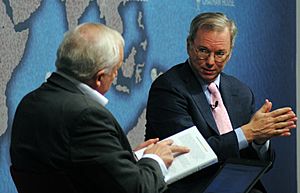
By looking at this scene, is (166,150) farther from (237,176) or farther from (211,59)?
(211,59)

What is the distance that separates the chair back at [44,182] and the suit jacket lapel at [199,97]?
41.3 inches

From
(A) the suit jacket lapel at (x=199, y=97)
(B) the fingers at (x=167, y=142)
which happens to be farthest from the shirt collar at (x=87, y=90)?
(A) the suit jacket lapel at (x=199, y=97)

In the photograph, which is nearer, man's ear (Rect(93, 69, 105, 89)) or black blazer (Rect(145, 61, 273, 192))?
man's ear (Rect(93, 69, 105, 89))

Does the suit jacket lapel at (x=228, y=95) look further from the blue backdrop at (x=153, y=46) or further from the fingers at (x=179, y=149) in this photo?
the blue backdrop at (x=153, y=46)

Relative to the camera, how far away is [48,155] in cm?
214

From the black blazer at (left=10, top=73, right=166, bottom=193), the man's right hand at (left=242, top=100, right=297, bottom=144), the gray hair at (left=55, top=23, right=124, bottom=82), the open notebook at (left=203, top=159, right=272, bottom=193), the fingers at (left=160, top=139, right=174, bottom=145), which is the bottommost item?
the open notebook at (left=203, top=159, right=272, bottom=193)

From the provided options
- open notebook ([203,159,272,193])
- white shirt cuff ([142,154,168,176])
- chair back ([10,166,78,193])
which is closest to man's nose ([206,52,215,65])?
open notebook ([203,159,272,193])

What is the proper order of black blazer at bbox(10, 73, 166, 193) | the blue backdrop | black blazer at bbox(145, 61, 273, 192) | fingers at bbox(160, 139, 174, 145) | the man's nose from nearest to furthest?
black blazer at bbox(10, 73, 166, 193), fingers at bbox(160, 139, 174, 145), black blazer at bbox(145, 61, 273, 192), the man's nose, the blue backdrop

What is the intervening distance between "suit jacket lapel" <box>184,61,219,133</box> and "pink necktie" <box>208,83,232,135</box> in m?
0.04

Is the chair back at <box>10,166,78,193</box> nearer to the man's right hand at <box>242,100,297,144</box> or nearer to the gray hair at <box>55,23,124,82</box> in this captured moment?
the gray hair at <box>55,23,124,82</box>

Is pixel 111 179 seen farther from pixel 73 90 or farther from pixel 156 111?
pixel 156 111

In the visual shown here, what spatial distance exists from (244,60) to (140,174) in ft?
7.77

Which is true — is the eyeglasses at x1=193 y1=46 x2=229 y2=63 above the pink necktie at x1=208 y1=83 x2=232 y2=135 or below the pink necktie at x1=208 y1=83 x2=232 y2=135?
above

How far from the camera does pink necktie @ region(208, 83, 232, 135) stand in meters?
3.07
